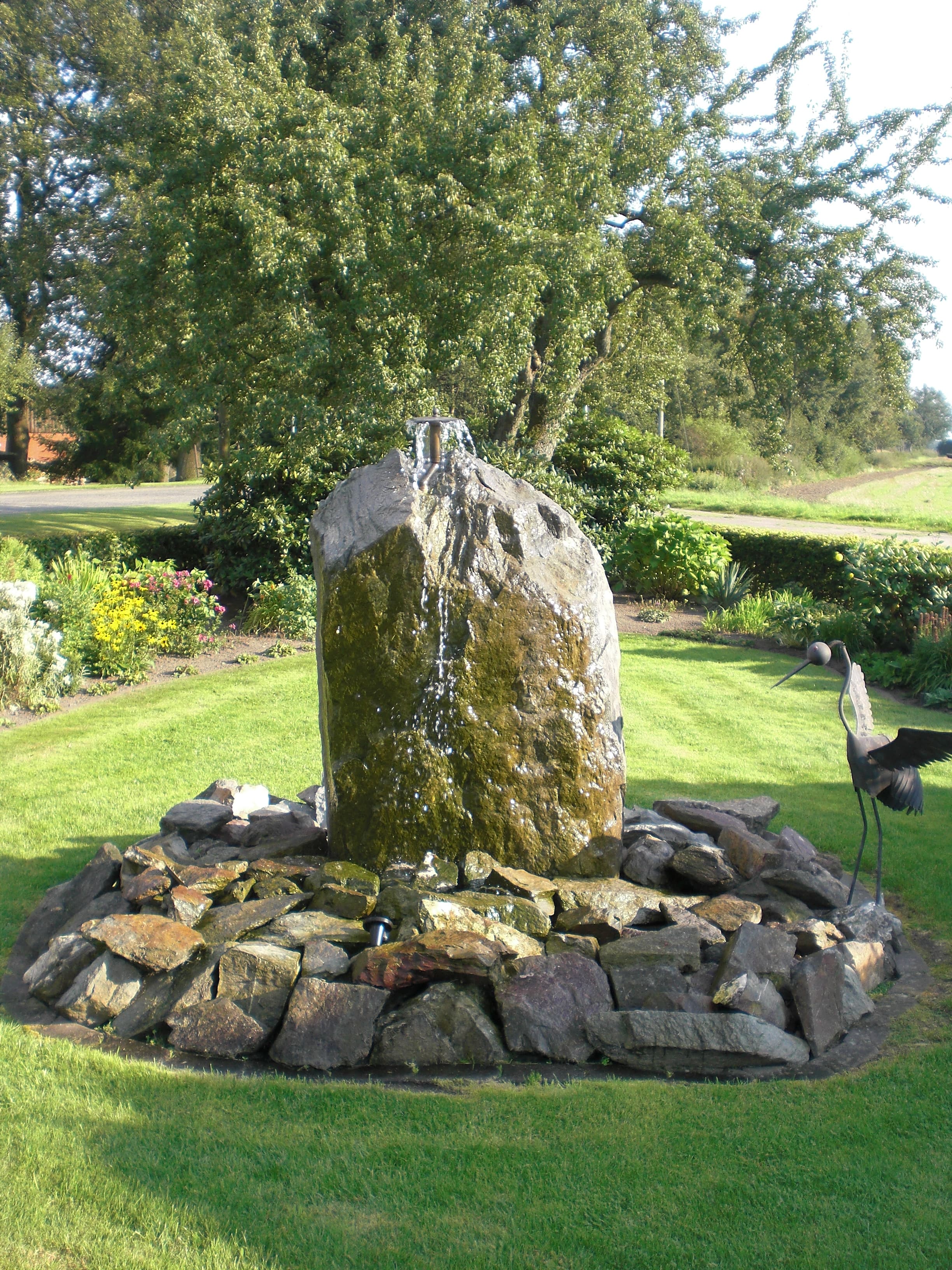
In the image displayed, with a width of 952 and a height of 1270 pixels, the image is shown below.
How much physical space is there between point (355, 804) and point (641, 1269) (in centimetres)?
260

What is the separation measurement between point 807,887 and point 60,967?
11.2ft

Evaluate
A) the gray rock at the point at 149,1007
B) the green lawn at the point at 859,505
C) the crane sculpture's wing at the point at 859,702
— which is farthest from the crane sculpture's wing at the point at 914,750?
the green lawn at the point at 859,505

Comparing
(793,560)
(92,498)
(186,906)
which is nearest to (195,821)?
(186,906)

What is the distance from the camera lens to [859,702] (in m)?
4.86

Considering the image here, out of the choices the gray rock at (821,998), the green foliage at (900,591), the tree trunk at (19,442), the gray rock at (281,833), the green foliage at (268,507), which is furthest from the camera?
the tree trunk at (19,442)

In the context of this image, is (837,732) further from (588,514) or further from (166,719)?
(588,514)

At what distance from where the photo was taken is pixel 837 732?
9.17 meters

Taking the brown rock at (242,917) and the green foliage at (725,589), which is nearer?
the brown rock at (242,917)

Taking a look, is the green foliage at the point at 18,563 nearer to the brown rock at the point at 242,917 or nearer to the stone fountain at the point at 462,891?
the stone fountain at the point at 462,891

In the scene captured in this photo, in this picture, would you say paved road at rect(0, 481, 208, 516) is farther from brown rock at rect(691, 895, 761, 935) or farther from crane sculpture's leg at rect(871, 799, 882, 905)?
crane sculpture's leg at rect(871, 799, 882, 905)

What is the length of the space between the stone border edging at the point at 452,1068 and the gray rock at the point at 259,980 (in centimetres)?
17

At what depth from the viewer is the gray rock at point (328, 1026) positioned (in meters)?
3.69

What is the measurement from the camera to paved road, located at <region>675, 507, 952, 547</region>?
2152 cm

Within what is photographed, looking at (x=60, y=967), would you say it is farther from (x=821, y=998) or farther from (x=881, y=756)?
(x=881, y=756)
